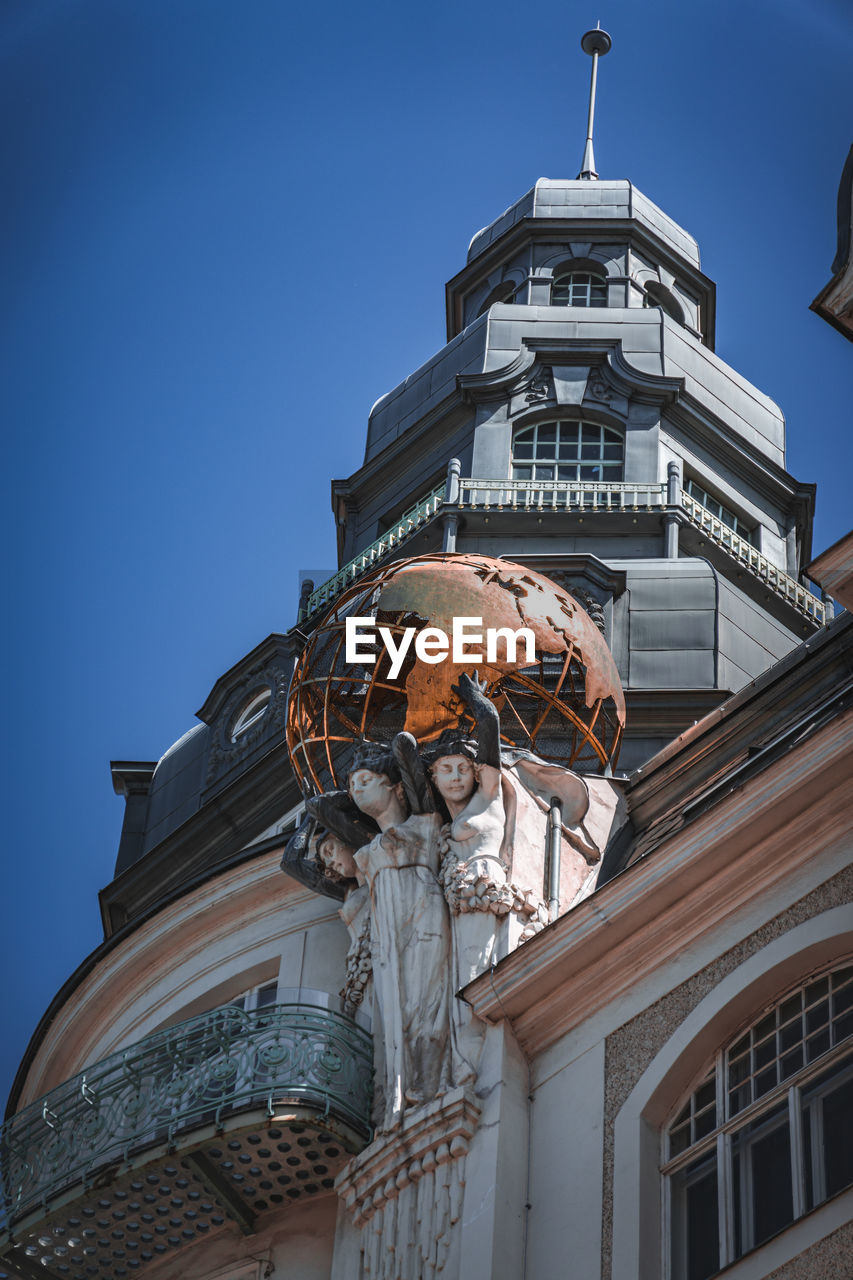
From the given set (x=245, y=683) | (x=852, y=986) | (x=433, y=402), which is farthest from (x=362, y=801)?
(x=433, y=402)

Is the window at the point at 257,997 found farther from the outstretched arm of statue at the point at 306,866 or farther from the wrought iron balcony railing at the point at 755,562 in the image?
the wrought iron balcony railing at the point at 755,562

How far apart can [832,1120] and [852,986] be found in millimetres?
1037

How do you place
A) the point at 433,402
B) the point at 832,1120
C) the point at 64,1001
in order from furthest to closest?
1. the point at 433,402
2. the point at 64,1001
3. the point at 832,1120

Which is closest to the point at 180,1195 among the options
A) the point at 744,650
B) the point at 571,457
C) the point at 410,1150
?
the point at 410,1150

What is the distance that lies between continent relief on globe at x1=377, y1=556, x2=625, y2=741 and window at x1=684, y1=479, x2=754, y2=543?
11.9 m

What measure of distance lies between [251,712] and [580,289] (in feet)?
42.6

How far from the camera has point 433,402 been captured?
117 feet

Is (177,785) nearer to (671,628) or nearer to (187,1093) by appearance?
(671,628)

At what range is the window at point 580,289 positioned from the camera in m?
39.0

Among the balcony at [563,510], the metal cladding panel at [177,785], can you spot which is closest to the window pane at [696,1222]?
the metal cladding panel at [177,785]

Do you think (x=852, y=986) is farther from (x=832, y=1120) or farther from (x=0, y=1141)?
(x=0, y=1141)

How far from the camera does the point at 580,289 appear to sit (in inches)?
1555

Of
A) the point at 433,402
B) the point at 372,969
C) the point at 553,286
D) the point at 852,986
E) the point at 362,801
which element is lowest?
the point at 852,986

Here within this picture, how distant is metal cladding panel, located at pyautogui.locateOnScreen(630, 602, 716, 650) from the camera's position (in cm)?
2725
